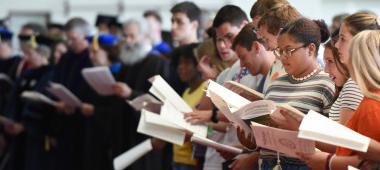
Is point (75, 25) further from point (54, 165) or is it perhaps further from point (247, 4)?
point (247, 4)

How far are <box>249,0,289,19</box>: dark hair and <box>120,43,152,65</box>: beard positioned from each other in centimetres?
345

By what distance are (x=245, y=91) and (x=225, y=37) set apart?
1138 mm

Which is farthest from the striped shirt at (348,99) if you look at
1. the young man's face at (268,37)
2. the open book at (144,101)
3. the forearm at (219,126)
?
the open book at (144,101)

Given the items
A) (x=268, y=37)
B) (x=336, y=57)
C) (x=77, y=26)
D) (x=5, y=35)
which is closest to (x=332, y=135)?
(x=336, y=57)

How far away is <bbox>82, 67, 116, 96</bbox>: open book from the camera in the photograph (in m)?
8.06

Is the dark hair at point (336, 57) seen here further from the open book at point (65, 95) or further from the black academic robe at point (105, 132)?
the open book at point (65, 95)

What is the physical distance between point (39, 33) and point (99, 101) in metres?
2.49

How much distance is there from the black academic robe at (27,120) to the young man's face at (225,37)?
4295 millimetres

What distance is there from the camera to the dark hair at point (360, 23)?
420cm

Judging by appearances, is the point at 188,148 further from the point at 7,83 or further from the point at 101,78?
the point at 7,83

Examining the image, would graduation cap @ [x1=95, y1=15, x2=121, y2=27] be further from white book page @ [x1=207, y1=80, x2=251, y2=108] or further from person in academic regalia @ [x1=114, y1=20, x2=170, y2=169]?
white book page @ [x1=207, y1=80, x2=251, y2=108]

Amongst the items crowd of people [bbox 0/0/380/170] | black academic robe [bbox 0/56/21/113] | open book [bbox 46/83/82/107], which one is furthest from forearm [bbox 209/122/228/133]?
black academic robe [bbox 0/56/21/113]

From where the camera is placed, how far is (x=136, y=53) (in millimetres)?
8672

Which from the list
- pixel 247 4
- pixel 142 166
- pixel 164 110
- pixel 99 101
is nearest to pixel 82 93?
pixel 99 101
